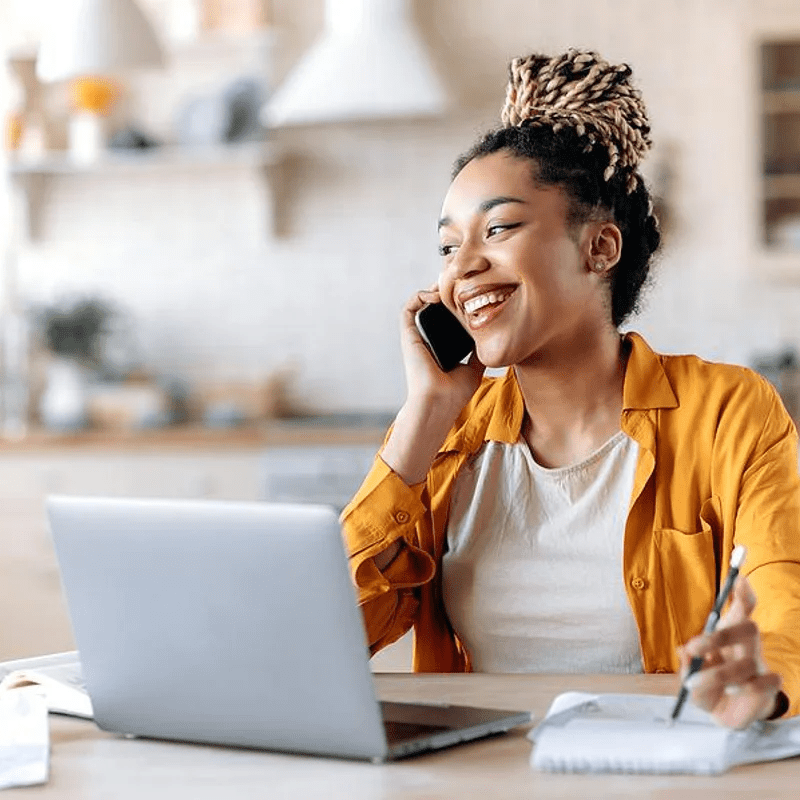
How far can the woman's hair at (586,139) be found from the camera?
1.98 meters

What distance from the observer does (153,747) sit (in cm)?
144

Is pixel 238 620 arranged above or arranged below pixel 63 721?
above

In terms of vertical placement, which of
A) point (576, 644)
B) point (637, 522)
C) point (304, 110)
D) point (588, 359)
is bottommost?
point (576, 644)

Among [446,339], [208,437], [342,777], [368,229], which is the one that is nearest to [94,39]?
[208,437]

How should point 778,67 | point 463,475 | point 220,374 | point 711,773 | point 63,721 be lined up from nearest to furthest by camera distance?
1. point 711,773
2. point 63,721
3. point 463,475
4. point 778,67
5. point 220,374

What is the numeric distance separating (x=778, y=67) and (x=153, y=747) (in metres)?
4.02

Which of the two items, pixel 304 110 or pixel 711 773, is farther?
pixel 304 110

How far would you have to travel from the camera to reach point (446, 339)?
6.80 ft

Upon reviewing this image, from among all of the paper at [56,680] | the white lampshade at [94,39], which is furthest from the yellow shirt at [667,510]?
the white lampshade at [94,39]

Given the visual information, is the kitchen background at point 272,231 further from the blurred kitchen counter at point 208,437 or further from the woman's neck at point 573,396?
the woman's neck at point 573,396

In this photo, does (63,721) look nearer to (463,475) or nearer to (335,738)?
(335,738)

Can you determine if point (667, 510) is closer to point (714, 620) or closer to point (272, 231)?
point (714, 620)

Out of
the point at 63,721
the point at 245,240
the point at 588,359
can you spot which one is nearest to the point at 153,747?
the point at 63,721

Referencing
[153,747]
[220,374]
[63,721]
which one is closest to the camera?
[153,747]
